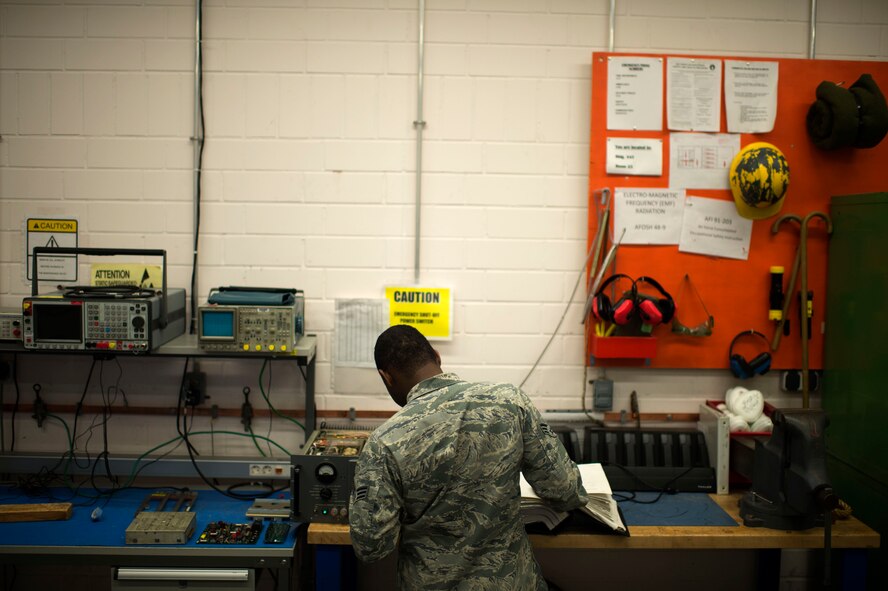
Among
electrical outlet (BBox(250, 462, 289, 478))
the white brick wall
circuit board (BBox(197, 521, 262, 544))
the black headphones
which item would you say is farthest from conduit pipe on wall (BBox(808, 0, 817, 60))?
circuit board (BBox(197, 521, 262, 544))

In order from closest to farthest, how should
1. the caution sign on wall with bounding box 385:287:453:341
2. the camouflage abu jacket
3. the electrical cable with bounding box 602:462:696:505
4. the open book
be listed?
the camouflage abu jacket → the open book → the electrical cable with bounding box 602:462:696:505 → the caution sign on wall with bounding box 385:287:453:341

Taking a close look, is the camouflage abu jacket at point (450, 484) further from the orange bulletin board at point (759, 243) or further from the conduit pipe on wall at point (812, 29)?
the conduit pipe on wall at point (812, 29)

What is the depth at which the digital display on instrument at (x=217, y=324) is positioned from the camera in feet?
8.55

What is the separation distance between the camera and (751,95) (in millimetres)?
3004

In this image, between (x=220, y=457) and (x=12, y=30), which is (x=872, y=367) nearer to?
(x=220, y=457)

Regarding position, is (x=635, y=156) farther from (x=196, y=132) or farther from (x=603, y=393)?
(x=196, y=132)

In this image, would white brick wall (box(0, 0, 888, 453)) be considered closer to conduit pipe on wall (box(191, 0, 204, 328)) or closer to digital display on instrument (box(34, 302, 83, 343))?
conduit pipe on wall (box(191, 0, 204, 328))

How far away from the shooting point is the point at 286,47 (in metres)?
3.02

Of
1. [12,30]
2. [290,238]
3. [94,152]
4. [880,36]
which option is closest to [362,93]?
[290,238]

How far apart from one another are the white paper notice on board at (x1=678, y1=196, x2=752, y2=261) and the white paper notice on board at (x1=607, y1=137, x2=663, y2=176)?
0.21m

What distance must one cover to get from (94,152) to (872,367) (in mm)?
3340

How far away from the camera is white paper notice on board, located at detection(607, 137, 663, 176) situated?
3.01 meters

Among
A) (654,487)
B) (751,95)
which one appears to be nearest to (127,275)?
(654,487)

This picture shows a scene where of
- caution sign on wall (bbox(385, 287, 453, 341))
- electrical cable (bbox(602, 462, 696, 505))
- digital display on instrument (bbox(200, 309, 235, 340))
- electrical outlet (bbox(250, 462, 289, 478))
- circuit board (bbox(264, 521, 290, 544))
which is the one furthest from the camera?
caution sign on wall (bbox(385, 287, 453, 341))
